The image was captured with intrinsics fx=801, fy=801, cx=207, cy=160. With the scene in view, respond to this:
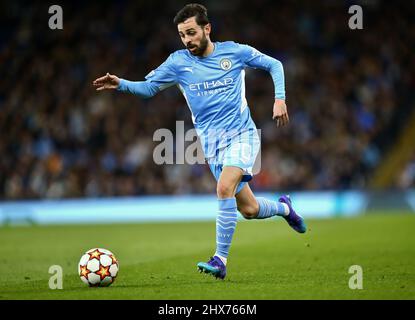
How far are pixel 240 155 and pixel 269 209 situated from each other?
35.5 inches

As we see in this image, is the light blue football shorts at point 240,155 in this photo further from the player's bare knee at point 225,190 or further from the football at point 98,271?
the football at point 98,271

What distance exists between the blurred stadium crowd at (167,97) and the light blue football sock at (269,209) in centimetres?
1140

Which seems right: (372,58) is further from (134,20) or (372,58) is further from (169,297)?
(169,297)

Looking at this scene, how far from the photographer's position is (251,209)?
8617 millimetres

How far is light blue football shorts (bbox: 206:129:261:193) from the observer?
822 cm

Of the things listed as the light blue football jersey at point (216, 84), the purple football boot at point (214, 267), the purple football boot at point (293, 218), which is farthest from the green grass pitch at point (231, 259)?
the light blue football jersey at point (216, 84)

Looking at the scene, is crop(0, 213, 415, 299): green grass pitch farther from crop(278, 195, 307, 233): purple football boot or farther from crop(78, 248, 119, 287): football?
crop(278, 195, 307, 233): purple football boot

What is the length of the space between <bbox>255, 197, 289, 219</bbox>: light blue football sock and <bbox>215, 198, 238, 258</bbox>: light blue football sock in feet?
2.24

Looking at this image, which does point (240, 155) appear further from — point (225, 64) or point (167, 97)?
point (167, 97)

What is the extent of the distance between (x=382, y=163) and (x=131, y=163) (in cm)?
678

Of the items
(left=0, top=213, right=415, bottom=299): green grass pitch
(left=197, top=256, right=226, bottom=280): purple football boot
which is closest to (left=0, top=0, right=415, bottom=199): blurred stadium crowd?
(left=0, top=213, right=415, bottom=299): green grass pitch

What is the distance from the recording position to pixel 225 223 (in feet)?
26.6

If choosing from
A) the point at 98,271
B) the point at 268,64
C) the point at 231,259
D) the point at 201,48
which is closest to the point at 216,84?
the point at 201,48

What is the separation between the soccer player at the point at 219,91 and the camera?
819 centimetres
